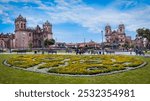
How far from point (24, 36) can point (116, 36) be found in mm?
2754

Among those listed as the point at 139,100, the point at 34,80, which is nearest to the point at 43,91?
the point at 34,80

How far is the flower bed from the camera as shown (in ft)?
26.5

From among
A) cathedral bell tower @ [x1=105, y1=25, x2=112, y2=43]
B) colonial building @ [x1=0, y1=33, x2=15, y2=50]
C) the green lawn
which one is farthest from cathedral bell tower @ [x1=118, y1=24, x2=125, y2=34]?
colonial building @ [x1=0, y1=33, x2=15, y2=50]

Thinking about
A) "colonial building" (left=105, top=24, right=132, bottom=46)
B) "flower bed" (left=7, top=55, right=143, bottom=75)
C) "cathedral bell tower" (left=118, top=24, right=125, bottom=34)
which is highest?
"cathedral bell tower" (left=118, top=24, right=125, bottom=34)

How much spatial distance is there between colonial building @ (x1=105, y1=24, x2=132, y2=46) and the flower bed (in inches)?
20.8

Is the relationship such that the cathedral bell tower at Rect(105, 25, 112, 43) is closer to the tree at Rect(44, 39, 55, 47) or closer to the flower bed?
the flower bed

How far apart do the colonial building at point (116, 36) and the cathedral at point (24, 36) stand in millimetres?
1687

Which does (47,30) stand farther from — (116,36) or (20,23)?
(116,36)

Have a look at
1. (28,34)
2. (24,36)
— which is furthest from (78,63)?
(28,34)

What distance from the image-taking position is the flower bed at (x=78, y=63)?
806 cm

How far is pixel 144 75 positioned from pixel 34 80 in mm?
2786

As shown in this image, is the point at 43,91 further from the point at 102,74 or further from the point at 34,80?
the point at 102,74

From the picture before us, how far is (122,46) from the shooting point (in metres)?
10.9

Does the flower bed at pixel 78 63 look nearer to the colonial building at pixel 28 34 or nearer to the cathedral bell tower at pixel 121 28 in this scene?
the colonial building at pixel 28 34
